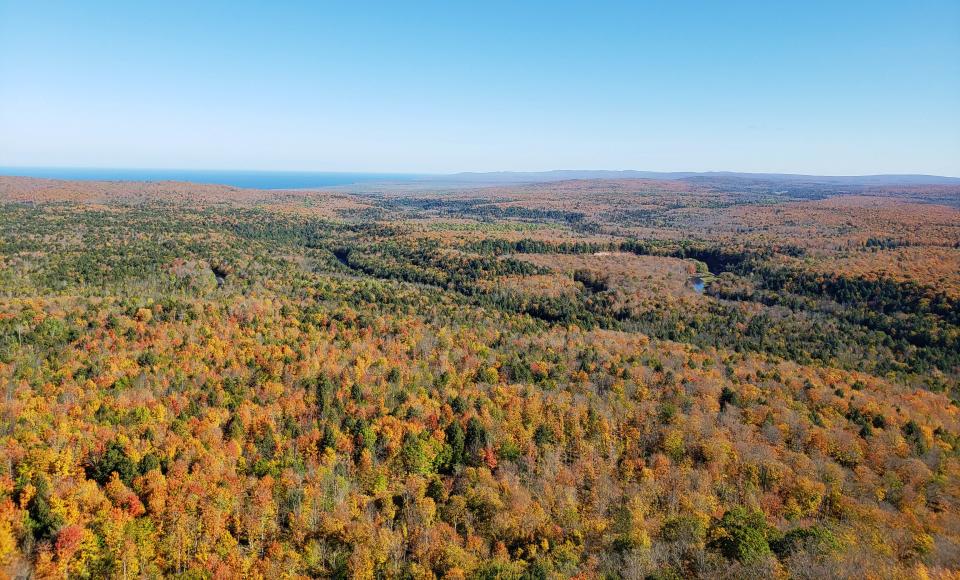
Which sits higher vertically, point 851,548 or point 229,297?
point 229,297

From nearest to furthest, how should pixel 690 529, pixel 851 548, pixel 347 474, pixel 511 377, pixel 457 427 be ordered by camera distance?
pixel 851 548, pixel 690 529, pixel 347 474, pixel 457 427, pixel 511 377

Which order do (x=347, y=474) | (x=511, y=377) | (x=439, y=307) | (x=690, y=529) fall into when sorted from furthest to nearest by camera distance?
(x=439, y=307), (x=511, y=377), (x=347, y=474), (x=690, y=529)

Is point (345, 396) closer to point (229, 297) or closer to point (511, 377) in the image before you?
point (511, 377)

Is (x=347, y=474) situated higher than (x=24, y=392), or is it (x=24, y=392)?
(x=24, y=392)

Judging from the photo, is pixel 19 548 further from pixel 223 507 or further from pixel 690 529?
pixel 690 529

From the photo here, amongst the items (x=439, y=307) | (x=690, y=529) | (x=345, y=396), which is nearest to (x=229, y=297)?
(x=439, y=307)

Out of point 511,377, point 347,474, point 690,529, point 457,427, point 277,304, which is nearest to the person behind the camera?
point 690,529

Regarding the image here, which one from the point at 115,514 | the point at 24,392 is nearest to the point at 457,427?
the point at 115,514

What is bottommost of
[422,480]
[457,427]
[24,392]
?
[422,480]

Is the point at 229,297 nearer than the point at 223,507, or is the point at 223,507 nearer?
the point at 223,507
